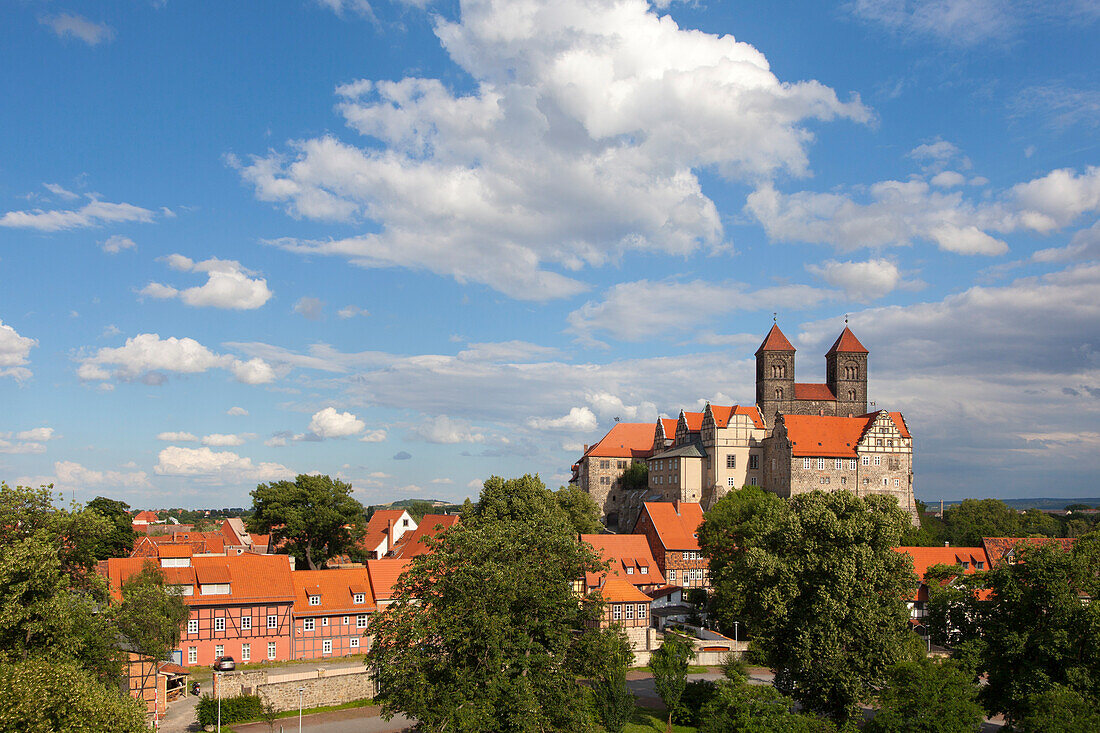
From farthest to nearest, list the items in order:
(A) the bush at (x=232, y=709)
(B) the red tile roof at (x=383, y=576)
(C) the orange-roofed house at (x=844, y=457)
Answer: (C) the orange-roofed house at (x=844, y=457) → (B) the red tile roof at (x=383, y=576) → (A) the bush at (x=232, y=709)

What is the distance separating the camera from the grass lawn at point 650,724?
35500 mm

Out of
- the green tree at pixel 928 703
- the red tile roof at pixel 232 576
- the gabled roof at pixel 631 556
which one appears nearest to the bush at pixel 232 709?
the red tile roof at pixel 232 576

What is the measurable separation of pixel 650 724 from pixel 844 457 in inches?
2194

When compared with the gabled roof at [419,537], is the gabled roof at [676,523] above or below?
above

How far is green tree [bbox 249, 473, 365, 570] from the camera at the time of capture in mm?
61844

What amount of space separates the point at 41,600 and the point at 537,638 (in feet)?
52.5

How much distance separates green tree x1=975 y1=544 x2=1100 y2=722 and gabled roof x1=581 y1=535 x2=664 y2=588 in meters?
30.6

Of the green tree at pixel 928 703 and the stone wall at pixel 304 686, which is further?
the stone wall at pixel 304 686

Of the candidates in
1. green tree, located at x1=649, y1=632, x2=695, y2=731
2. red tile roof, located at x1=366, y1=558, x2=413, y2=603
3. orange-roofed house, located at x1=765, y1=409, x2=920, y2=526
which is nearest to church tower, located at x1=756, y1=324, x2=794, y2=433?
orange-roofed house, located at x1=765, y1=409, x2=920, y2=526

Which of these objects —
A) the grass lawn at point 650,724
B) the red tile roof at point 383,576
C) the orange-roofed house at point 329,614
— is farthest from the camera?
the red tile roof at point 383,576

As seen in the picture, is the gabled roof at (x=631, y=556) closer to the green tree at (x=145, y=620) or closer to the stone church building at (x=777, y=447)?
the stone church building at (x=777, y=447)

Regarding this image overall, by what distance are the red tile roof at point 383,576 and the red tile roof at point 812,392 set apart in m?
65.2

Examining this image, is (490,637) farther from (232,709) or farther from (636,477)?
(636,477)

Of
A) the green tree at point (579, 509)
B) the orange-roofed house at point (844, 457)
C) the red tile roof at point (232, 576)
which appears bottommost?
the red tile roof at point (232, 576)
